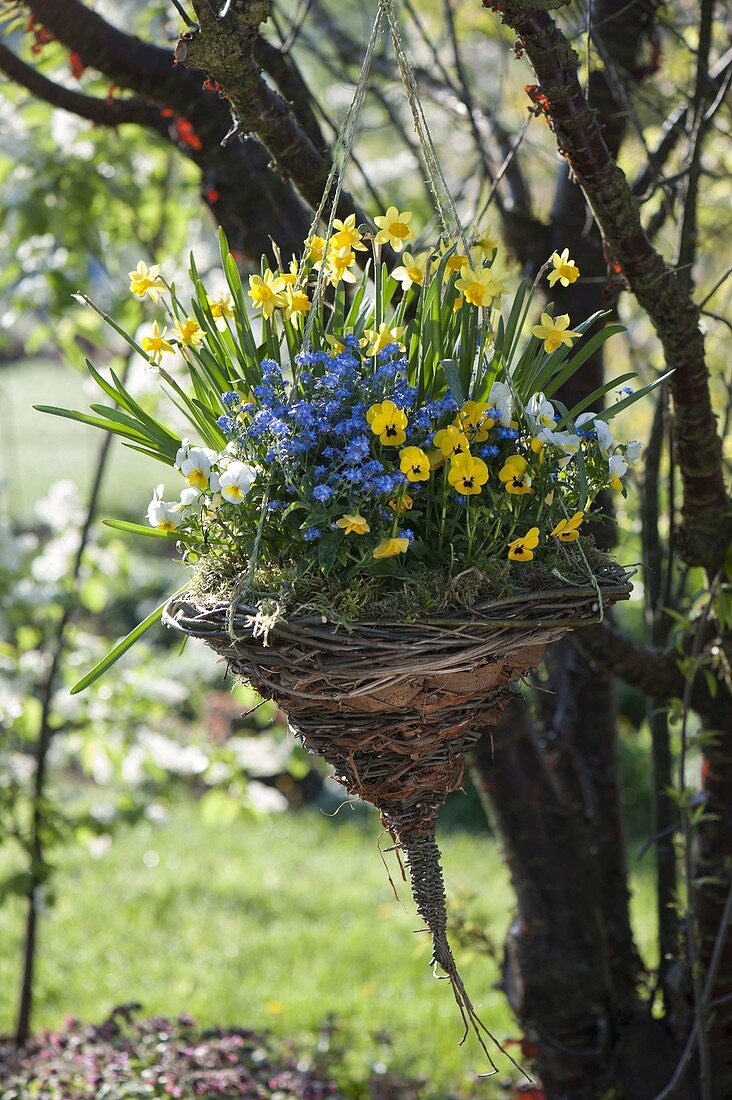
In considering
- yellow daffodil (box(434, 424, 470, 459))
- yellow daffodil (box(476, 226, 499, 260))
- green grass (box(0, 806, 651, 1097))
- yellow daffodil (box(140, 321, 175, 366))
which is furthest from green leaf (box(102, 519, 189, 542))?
green grass (box(0, 806, 651, 1097))

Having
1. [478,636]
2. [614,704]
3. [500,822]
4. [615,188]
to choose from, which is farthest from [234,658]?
[614,704]

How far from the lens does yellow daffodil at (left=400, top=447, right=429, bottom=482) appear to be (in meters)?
1.11

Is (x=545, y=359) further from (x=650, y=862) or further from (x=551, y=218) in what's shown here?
(x=650, y=862)

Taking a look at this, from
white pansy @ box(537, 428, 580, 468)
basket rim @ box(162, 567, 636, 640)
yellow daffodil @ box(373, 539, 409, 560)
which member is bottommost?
basket rim @ box(162, 567, 636, 640)

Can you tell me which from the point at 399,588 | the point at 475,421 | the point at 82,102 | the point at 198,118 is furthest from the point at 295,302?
the point at 82,102

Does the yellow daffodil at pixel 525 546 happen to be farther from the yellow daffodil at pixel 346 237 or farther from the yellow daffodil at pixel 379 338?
the yellow daffodil at pixel 346 237

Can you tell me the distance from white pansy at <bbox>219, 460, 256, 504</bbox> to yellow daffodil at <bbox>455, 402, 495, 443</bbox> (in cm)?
23

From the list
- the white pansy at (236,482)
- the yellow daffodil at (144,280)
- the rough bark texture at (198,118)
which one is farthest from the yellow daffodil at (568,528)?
the rough bark texture at (198,118)

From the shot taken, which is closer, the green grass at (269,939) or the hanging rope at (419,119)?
the hanging rope at (419,119)

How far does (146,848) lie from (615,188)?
419cm

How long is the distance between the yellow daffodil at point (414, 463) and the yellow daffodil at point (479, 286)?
0.21m

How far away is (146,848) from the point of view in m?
4.99

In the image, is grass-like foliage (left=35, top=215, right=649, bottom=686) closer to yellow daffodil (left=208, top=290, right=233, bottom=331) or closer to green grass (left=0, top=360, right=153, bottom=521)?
yellow daffodil (left=208, top=290, right=233, bottom=331)

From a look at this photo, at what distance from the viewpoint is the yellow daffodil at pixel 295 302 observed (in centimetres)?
123
